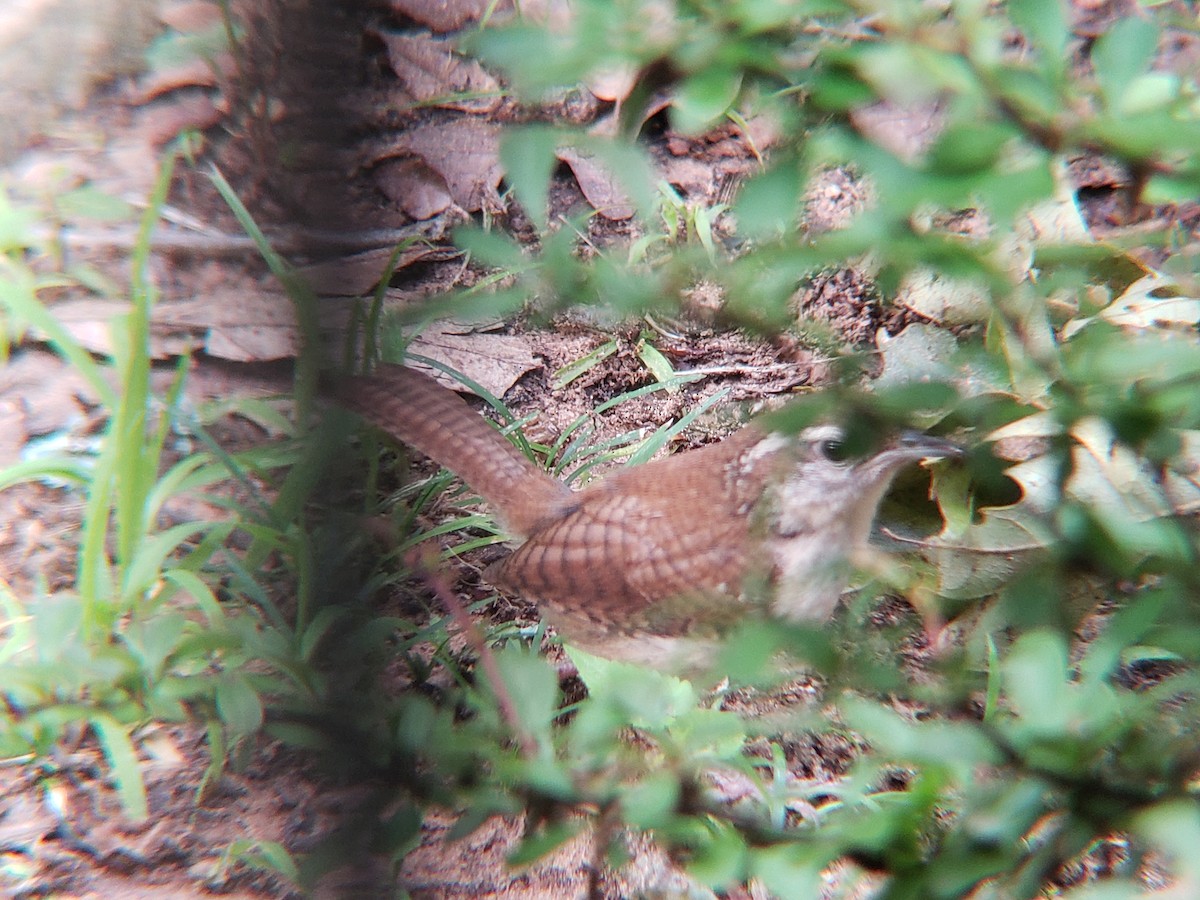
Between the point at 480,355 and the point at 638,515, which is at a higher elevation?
the point at 480,355

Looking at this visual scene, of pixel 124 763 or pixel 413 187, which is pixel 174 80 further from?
pixel 124 763

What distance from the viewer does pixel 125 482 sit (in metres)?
1.86

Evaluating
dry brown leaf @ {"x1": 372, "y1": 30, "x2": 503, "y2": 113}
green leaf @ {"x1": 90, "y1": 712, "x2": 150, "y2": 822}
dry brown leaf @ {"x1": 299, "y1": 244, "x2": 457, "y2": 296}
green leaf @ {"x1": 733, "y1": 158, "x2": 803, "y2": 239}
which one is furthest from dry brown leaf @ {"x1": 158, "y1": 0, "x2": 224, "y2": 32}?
green leaf @ {"x1": 733, "y1": 158, "x2": 803, "y2": 239}

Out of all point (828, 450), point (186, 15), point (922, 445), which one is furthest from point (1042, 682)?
point (186, 15)

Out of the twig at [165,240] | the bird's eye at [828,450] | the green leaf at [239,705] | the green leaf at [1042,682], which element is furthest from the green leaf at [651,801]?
the twig at [165,240]

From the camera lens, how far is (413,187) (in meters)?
3.07

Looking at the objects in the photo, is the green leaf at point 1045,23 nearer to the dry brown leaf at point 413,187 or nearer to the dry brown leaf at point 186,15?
the dry brown leaf at point 413,187

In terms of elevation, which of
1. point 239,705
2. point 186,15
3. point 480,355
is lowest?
point 239,705

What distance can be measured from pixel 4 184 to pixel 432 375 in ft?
4.82

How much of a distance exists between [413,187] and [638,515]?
1649 mm

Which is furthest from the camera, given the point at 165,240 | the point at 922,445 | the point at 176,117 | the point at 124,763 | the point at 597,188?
the point at 597,188

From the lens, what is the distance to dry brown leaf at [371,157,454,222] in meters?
A: 3.03

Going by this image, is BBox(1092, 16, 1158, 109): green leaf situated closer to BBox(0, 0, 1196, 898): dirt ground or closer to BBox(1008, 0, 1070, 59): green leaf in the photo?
BBox(1008, 0, 1070, 59): green leaf

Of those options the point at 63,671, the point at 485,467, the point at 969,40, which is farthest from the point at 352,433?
the point at 969,40
